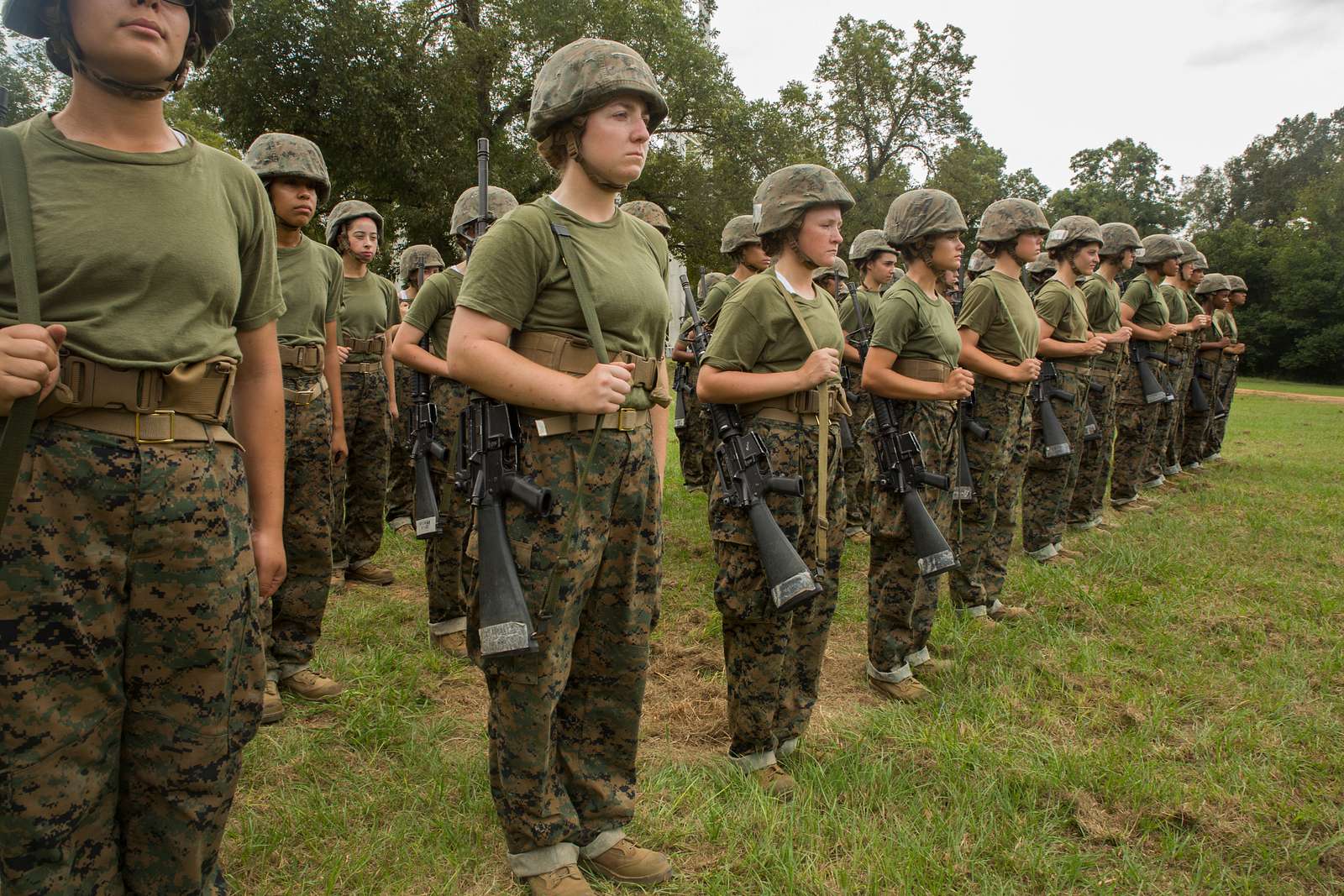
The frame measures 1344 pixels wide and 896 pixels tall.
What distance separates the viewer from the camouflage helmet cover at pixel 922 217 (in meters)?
4.28

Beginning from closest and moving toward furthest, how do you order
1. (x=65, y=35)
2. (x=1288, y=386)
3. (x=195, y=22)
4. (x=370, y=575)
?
(x=65, y=35)
(x=195, y=22)
(x=370, y=575)
(x=1288, y=386)

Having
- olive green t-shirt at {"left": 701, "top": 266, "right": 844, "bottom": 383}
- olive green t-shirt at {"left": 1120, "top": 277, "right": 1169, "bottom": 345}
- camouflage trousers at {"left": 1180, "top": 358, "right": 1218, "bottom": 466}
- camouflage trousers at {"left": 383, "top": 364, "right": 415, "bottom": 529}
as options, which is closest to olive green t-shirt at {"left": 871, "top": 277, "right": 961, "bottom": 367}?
olive green t-shirt at {"left": 701, "top": 266, "right": 844, "bottom": 383}

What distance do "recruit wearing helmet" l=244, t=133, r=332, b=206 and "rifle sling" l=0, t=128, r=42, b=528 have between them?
229 centimetres

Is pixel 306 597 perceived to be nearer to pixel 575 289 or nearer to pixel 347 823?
pixel 347 823

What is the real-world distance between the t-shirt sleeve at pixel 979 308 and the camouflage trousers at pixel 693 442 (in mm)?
3312

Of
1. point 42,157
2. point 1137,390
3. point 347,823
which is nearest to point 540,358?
point 42,157

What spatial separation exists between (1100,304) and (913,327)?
410cm

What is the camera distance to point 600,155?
2.49m

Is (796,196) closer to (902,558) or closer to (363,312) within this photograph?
(902,558)

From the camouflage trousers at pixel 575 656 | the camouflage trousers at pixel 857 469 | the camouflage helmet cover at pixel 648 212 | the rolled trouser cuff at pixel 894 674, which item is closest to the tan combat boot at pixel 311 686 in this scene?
the camouflage trousers at pixel 575 656

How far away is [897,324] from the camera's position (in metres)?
4.24

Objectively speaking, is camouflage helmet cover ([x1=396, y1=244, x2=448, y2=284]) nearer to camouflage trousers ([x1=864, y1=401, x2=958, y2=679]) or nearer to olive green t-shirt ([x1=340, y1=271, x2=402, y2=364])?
olive green t-shirt ([x1=340, y1=271, x2=402, y2=364])

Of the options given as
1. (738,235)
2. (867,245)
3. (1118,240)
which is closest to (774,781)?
(738,235)

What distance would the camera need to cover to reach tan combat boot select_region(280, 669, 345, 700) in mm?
4086
